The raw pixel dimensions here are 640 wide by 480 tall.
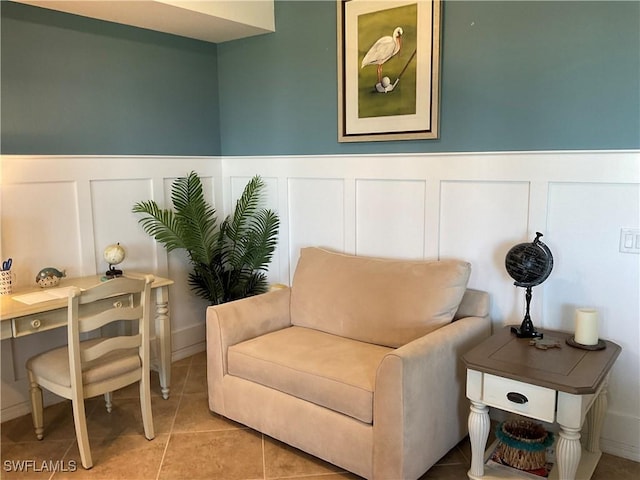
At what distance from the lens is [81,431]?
8.05 feet

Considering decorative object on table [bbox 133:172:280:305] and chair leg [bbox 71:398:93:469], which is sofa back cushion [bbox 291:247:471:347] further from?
chair leg [bbox 71:398:93:469]

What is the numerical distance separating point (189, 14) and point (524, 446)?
289cm

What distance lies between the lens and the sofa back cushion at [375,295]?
2.60 m

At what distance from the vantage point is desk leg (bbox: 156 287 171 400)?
3164mm

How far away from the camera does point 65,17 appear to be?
120 inches

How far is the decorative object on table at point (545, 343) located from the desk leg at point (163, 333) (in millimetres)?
2050

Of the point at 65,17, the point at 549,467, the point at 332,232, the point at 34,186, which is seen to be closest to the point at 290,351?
the point at 332,232

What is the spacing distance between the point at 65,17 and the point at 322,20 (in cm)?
152

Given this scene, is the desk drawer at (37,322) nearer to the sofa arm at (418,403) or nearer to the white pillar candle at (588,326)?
the sofa arm at (418,403)

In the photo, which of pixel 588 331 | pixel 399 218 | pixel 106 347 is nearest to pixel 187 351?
pixel 106 347

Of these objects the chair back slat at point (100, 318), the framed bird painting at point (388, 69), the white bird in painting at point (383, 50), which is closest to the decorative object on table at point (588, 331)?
the framed bird painting at point (388, 69)

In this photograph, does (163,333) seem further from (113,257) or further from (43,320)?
(43,320)

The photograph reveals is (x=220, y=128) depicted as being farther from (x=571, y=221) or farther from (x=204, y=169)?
(x=571, y=221)

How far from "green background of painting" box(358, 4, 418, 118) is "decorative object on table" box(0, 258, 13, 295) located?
2.13 meters
